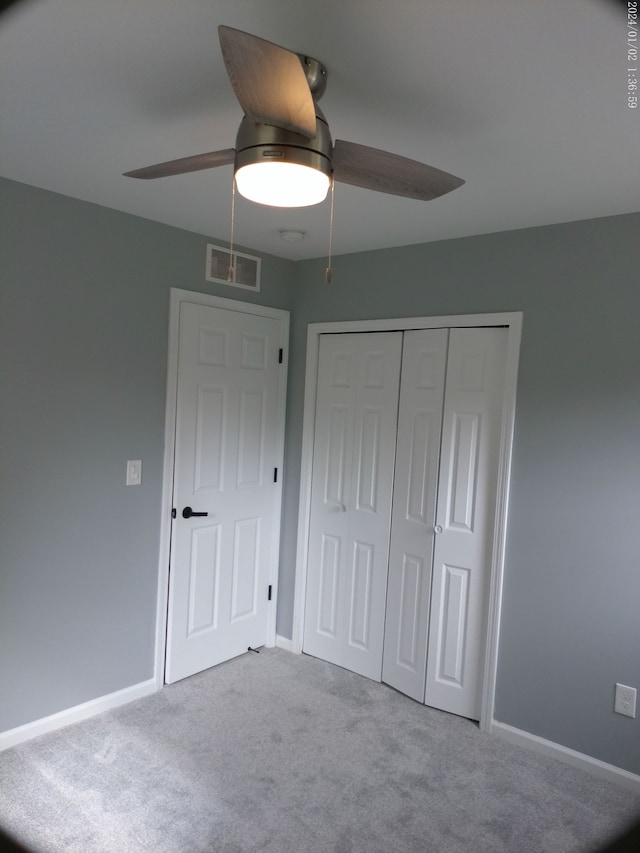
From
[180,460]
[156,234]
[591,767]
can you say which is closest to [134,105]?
[156,234]

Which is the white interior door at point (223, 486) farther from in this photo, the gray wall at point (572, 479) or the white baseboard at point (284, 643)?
the gray wall at point (572, 479)

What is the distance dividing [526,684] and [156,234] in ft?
9.00

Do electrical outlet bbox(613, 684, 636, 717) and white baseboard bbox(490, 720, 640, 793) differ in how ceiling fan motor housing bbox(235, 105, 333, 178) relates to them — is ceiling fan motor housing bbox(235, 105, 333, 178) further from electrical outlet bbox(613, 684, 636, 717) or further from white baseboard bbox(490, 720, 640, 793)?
white baseboard bbox(490, 720, 640, 793)

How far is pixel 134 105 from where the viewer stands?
1610 millimetres

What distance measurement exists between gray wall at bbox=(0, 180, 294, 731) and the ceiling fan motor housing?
1.52 metres

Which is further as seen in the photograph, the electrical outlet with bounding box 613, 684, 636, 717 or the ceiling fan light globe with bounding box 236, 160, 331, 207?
the electrical outlet with bounding box 613, 684, 636, 717

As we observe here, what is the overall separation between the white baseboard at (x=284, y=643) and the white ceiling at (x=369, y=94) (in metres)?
2.53

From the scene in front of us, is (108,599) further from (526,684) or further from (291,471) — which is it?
(526,684)

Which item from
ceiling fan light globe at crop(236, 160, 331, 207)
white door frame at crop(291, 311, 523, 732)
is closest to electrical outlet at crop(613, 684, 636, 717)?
white door frame at crop(291, 311, 523, 732)

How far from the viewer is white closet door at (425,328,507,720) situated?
2754 millimetres

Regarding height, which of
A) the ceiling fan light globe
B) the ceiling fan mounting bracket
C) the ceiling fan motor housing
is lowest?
the ceiling fan light globe

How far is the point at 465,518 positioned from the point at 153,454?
1577mm
